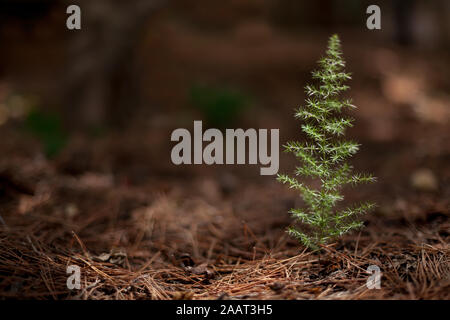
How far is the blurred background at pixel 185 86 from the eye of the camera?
3.78 m

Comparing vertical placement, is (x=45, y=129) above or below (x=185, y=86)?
below

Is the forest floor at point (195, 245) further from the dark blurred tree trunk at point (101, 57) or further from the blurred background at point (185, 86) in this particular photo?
the dark blurred tree trunk at point (101, 57)

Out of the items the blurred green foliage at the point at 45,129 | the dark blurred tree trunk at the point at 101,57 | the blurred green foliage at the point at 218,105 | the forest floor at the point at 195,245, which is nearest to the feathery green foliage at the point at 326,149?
the forest floor at the point at 195,245

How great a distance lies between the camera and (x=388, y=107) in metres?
5.63

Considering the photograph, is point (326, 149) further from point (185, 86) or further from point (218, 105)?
point (185, 86)

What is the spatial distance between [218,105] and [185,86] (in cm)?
128

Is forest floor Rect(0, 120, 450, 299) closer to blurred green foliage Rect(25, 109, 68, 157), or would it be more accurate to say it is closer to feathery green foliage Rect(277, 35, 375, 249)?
feathery green foliage Rect(277, 35, 375, 249)

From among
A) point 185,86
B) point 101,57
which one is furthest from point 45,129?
point 185,86

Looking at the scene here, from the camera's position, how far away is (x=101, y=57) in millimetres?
4477

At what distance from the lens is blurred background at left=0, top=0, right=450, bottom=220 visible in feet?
12.4

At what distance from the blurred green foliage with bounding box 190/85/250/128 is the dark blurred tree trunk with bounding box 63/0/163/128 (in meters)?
0.93

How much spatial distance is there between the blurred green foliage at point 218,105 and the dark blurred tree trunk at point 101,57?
3.05ft

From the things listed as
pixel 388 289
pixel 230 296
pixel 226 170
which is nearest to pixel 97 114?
pixel 226 170

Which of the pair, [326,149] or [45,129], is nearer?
[326,149]
